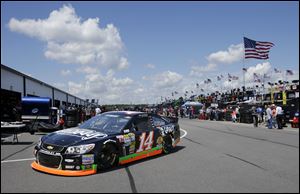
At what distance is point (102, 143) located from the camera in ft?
27.9

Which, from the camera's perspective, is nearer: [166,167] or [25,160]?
[166,167]

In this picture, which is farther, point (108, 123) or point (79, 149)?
point (108, 123)

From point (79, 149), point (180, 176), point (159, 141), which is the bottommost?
point (180, 176)

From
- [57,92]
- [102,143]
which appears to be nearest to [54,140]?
[102,143]

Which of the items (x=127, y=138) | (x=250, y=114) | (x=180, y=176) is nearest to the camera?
(x=180, y=176)

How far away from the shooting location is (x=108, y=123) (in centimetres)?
995

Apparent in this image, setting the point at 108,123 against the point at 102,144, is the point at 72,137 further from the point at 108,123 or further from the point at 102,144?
the point at 108,123

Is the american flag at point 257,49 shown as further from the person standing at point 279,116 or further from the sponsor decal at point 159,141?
the sponsor decal at point 159,141

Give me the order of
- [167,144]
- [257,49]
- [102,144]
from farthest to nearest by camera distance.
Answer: [257,49]
[167,144]
[102,144]

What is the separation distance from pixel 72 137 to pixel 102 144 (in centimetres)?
73

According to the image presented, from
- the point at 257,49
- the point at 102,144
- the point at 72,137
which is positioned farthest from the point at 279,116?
the point at 72,137

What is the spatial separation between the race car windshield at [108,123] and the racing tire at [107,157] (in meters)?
0.61

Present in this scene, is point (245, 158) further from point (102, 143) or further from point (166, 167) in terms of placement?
point (102, 143)

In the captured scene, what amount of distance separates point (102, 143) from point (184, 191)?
275 cm
